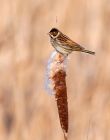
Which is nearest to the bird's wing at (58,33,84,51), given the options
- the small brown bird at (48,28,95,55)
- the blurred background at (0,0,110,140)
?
the small brown bird at (48,28,95,55)

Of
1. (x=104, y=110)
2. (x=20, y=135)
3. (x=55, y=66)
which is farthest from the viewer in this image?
(x=20, y=135)

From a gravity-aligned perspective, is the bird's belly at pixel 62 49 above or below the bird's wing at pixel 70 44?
below

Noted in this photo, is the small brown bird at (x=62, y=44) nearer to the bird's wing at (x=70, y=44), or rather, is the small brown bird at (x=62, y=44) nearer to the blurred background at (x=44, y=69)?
the bird's wing at (x=70, y=44)

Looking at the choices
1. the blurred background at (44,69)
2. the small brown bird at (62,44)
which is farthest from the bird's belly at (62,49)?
the blurred background at (44,69)

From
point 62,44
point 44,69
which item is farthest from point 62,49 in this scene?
point 44,69

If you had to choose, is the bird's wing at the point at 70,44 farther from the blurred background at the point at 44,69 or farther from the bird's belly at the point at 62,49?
the blurred background at the point at 44,69

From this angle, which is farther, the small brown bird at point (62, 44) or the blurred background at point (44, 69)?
the blurred background at point (44, 69)

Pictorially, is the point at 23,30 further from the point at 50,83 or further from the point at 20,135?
the point at 50,83

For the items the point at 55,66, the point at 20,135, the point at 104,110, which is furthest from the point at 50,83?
the point at 20,135
